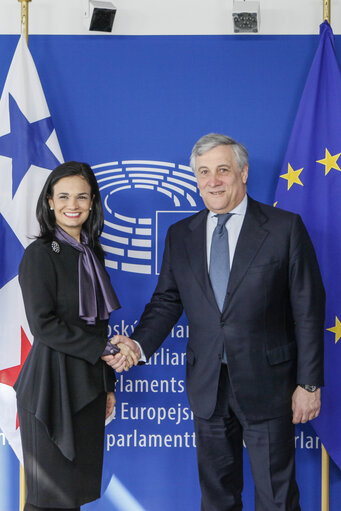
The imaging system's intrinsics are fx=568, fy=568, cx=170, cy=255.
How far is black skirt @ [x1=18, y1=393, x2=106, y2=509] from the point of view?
2062 millimetres

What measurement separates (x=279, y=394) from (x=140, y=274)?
1.02m

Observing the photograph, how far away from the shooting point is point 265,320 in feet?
6.97

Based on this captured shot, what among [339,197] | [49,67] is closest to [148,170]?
[49,67]


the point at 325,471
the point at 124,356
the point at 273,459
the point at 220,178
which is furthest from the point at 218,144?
the point at 325,471

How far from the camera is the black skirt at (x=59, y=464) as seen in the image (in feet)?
6.77

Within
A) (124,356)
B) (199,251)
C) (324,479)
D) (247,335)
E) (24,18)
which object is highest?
(24,18)

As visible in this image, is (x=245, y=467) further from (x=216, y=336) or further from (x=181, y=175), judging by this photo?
(x=181, y=175)

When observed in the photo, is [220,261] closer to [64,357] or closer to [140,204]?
[64,357]

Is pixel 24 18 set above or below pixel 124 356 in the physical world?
above

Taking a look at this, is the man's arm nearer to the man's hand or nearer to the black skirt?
the man's hand

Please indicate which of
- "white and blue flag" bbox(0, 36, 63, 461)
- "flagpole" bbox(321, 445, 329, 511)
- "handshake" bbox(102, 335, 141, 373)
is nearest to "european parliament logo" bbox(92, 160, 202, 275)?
"white and blue flag" bbox(0, 36, 63, 461)

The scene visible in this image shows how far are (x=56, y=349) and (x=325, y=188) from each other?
1.45 metres

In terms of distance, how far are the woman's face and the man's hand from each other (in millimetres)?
1066

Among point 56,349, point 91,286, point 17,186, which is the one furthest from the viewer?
point 17,186
